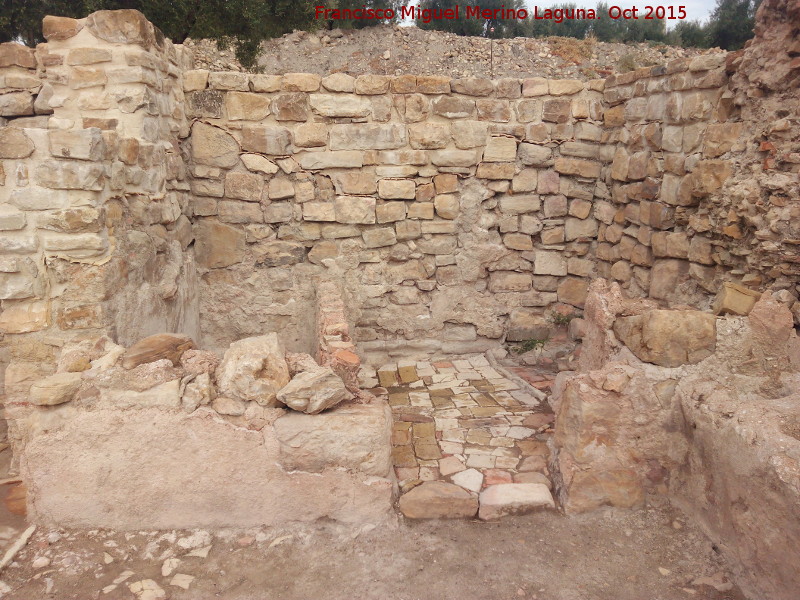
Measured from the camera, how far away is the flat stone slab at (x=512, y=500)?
112 inches

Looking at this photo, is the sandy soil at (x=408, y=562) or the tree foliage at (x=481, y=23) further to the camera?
the tree foliage at (x=481, y=23)

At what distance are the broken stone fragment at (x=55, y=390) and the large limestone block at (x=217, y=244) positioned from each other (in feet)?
7.56

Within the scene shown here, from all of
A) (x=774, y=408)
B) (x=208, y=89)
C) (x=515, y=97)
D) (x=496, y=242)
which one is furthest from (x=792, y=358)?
(x=208, y=89)

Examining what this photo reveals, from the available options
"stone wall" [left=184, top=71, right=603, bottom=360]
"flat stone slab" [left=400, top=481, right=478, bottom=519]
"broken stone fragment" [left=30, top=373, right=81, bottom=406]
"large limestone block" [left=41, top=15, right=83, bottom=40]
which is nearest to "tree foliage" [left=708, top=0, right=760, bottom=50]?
"stone wall" [left=184, top=71, right=603, bottom=360]

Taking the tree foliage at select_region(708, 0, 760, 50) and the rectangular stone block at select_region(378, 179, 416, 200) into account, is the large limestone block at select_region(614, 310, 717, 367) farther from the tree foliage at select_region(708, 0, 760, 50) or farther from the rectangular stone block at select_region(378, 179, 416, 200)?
the tree foliage at select_region(708, 0, 760, 50)

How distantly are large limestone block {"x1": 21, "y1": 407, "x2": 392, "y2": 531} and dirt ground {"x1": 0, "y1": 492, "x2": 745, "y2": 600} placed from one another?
0.28 ft

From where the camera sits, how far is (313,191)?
479 centimetres

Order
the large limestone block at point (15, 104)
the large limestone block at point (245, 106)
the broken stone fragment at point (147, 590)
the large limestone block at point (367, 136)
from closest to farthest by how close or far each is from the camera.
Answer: the broken stone fragment at point (147, 590)
the large limestone block at point (15, 104)
the large limestone block at point (245, 106)
the large limestone block at point (367, 136)

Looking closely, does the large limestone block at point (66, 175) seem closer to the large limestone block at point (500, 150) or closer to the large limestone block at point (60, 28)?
the large limestone block at point (60, 28)

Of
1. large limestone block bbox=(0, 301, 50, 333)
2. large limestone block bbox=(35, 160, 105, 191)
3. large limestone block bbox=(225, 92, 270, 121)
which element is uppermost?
large limestone block bbox=(225, 92, 270, 121)

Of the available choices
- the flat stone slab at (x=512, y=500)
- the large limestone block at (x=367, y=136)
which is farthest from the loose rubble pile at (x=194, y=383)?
the large limestone block at (x=367, y=136)

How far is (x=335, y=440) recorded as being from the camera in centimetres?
264

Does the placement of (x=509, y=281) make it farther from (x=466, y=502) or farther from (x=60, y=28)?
(x=60, y=28)

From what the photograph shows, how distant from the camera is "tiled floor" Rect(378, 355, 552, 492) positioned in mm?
3189
